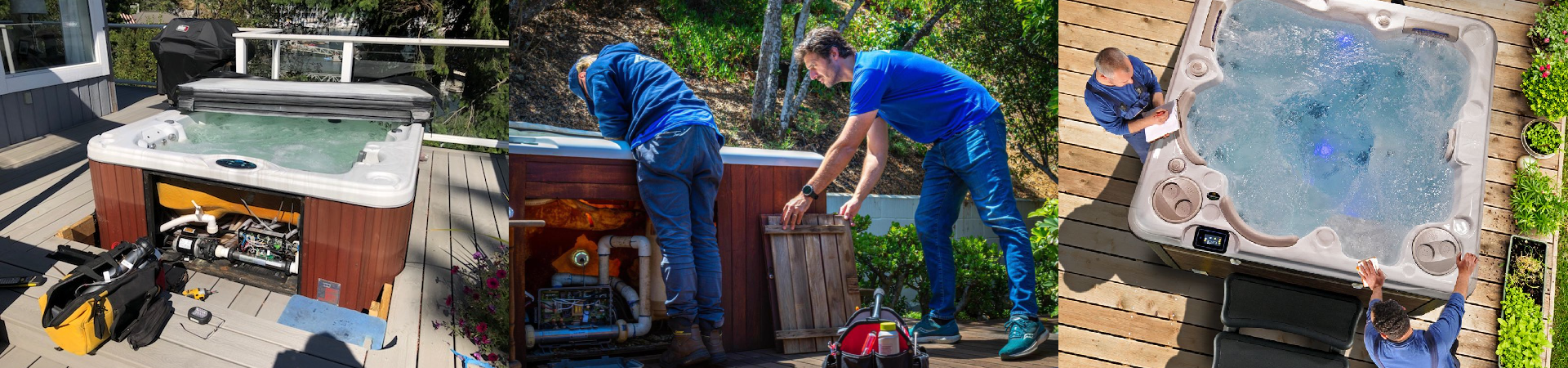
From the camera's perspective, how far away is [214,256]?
293 cm

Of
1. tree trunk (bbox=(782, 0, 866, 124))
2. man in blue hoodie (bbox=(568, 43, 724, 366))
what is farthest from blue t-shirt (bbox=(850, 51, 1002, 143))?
man in blue hoodie (bbox=(568, 43, 724, 366))

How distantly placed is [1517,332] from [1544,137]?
0.76 m

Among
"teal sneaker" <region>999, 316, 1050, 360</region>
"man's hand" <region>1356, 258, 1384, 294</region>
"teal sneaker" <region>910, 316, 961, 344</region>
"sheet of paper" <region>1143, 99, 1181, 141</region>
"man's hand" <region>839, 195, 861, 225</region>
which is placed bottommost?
"teal sneaker" <region>999, 316, 1050, 360</region>

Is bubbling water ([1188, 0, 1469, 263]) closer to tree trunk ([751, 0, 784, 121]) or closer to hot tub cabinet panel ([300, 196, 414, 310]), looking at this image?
tree trunk ([751, 0, 784, 121])

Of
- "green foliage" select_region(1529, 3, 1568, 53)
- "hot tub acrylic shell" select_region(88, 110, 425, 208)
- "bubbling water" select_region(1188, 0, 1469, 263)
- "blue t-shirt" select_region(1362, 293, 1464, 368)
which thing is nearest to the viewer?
"hot tub acrylic shell" select_region(88, 110, 425, 208)

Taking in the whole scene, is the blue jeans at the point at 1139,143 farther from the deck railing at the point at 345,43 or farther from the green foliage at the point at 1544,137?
the deck railing at the point at 345,43

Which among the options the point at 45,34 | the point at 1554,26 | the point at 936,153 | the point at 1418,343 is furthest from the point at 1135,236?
the point at 45,34

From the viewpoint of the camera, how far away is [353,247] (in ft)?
9.68

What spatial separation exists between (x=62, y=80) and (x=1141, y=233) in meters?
3.41

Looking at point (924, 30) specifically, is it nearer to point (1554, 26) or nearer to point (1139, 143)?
point (1139, 143)

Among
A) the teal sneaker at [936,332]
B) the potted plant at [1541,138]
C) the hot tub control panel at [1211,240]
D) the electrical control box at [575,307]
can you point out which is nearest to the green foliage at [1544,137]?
the potted plant at [1541,138]

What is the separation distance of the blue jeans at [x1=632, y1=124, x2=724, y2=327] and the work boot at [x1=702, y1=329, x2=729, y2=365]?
1.1 inches

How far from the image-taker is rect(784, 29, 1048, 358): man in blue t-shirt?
2900mm

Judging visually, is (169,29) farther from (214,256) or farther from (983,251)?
(983,251)
